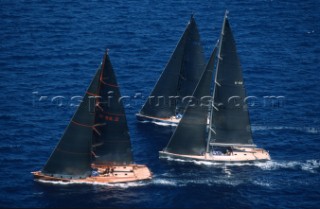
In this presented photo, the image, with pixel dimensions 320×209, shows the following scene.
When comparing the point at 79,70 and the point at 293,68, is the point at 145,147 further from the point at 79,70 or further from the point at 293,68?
the point at 293,68

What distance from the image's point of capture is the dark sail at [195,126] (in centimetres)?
11119

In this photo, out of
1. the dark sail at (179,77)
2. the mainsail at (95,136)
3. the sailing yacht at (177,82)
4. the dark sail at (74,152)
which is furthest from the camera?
the sailing yacht at (177,82)

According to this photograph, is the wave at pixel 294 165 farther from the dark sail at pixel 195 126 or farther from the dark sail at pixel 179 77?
the dark sail at pixel 179 77

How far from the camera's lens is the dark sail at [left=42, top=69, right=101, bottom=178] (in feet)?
339

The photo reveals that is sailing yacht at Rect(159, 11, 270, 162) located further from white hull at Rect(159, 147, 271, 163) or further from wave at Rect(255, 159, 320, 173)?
wave at Rect(255, 159, 320, 173)

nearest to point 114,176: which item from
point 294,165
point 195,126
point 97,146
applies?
point 97,146

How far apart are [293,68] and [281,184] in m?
46.5

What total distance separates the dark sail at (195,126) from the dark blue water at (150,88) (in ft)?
9.42

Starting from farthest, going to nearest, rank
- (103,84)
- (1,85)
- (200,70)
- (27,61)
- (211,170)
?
1. (27,61)
2. (1,85)
3. (200,70)
4. (211,170)
5. (103,84)

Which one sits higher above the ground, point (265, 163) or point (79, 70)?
Result: point (79, 70)

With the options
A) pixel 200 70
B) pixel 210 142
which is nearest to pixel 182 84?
pixel 200 70

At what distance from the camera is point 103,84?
101m

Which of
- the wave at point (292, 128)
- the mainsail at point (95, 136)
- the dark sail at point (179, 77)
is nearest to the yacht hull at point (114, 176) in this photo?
the mainsail at point (95, 136)

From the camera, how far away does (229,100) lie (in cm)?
11131
